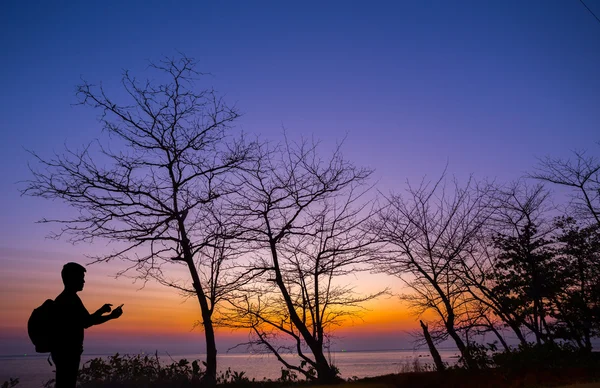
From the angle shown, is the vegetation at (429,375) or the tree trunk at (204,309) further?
the tree trunk at (204,309)

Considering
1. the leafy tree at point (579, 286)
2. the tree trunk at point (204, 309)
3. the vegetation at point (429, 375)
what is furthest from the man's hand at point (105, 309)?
the leafy tree at point (579, 286)

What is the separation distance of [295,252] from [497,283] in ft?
31.6

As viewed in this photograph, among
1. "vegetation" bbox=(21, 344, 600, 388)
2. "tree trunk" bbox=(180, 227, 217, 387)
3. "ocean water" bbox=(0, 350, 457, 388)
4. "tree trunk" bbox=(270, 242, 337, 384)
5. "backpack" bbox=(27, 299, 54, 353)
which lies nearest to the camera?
"backpack" bbox=(27, 299, 54, 353)

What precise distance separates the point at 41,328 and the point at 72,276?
591mm

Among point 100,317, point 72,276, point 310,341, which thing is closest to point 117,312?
point 100,317

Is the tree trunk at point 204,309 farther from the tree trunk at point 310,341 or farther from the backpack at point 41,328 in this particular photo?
the backpack at point 41,328

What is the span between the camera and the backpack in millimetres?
4371

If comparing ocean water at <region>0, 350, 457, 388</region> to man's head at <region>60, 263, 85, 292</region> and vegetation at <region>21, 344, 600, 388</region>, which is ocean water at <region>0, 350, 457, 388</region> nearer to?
vegetation at <region>21, 344, 600, 388</region>

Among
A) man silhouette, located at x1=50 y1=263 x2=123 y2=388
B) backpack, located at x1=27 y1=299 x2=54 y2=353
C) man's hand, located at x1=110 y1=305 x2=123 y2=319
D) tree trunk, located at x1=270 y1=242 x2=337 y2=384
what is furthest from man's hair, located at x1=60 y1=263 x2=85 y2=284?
tree trunk, located at x1=270 y1=242 x2=337 y2=384

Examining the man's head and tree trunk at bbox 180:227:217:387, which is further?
tree trunk at bbox 180:227:217:387

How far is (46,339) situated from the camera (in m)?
4.40

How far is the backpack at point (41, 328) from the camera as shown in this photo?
172 inches

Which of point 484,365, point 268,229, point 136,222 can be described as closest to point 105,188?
point 136,222

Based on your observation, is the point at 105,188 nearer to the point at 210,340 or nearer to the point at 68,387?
the point at 210,340
